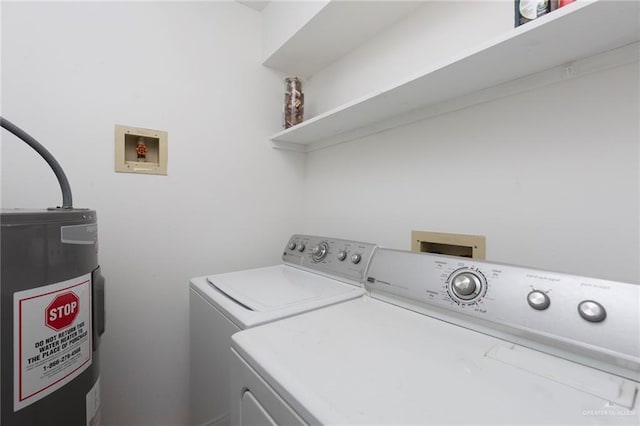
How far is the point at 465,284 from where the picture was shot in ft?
2.29

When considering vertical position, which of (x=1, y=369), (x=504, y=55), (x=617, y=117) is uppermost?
(x=504, y=55)

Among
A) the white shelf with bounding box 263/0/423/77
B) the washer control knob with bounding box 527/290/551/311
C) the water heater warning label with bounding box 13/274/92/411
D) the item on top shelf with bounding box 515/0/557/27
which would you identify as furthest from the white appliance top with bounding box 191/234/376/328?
the white shelf with bounding box 263/0/423/77

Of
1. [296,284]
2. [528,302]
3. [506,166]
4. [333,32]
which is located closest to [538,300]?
[528,302]

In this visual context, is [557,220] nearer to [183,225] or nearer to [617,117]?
[617,117]

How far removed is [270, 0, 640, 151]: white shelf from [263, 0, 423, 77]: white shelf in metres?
0.43

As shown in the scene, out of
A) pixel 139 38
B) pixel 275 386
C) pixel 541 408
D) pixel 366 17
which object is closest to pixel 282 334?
pixel 275 386

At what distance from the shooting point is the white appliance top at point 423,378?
15.8 inches

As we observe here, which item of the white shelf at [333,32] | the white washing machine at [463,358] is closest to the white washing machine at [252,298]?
the white washing machine at [463,358]

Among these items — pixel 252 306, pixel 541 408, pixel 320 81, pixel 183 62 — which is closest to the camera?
pixel 541 408

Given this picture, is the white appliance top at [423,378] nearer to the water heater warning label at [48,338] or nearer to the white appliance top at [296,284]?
the white appliance top at [296,284]

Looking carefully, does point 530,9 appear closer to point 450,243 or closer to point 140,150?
point 450,243

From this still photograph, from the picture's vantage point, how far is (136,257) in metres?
1.23

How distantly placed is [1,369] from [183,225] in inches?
33.0

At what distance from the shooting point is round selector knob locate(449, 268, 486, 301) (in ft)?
2.23
